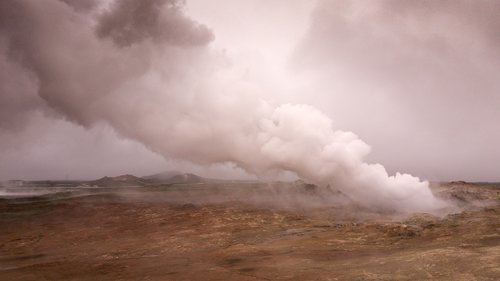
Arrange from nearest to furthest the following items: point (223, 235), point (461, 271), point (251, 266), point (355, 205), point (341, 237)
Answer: point (461, 271) < point (251, 266) < point (341, 237) < point (223, 235) < point (355, 205)

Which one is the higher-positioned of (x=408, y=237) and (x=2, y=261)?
(x=408, y=237)

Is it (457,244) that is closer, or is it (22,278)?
(22,278)

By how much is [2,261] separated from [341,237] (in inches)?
887

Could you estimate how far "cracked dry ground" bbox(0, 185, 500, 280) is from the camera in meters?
17.4

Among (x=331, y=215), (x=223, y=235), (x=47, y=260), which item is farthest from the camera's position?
(x=331, y=215)

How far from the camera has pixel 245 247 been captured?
24.3 metres

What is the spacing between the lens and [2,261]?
80.5 ft

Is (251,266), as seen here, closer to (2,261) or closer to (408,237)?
(408,237)

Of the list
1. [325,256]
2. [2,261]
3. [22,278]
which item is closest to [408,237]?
[325,256]

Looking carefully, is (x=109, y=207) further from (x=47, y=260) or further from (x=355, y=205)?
(x=355, y=205)

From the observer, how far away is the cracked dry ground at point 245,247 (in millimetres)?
17375

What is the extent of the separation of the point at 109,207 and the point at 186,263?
2936 centimetres

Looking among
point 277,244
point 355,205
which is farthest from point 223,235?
point 355,205

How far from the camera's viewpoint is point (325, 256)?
68.3ft
